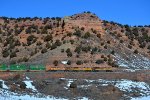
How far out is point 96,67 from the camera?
5984 cm

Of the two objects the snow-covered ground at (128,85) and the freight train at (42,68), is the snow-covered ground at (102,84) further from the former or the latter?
the freight train at (42,68)

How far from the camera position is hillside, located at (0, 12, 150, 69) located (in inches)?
2564

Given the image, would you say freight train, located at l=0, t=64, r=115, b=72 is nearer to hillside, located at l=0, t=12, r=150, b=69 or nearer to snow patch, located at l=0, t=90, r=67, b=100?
hillside, located at l=0, t=12, r=150, b=69

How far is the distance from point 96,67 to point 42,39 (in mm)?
19148

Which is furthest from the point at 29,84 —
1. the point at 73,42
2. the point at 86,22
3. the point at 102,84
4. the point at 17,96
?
the point at 86,22

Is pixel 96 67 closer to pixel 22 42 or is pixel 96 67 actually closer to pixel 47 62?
pixel 47 62

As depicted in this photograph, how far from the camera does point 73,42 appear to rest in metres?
70.8

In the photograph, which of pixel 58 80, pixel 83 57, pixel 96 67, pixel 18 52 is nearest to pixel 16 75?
pixel 58 80

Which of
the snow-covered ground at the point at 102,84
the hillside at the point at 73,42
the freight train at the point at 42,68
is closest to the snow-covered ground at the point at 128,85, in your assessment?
the snow-covered ground at the point at 102,84

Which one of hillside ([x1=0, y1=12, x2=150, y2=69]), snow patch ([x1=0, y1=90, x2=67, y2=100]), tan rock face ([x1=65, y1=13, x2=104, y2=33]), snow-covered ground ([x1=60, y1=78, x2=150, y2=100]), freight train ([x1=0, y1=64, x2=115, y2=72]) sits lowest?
snow patch ([x1=0, y1=90, x2=67, y2=100])

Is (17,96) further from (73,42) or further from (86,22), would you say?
(86,22)

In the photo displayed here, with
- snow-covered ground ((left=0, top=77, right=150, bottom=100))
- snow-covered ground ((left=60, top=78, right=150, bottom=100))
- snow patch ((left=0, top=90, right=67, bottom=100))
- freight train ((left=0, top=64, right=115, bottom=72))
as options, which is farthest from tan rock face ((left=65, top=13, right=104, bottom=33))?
snow patch ((left=0, top=90, right=67, bottom=100))

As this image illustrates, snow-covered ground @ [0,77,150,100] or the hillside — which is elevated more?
the hillside

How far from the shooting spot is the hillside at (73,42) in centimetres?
6512
